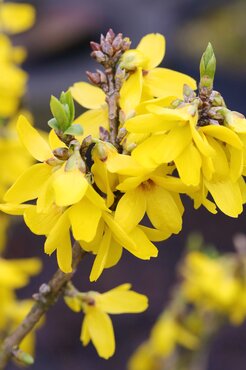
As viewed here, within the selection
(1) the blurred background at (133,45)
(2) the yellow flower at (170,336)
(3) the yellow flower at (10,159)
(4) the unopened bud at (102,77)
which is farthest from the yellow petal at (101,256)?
(1) the blurred background at (133,45)

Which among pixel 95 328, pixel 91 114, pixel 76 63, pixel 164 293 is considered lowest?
pixel 164 293

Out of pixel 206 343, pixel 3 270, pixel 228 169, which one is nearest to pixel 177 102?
pixel 228 169

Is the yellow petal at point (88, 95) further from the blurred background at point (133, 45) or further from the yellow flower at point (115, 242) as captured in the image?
the blurred background at point (133, 45)

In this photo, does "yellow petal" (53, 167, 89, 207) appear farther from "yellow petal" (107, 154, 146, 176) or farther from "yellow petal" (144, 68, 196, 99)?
"yellow petal" (144, 68, 196, 99)

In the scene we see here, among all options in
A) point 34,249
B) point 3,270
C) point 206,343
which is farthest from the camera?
point 34,249

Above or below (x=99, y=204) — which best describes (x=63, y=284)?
below

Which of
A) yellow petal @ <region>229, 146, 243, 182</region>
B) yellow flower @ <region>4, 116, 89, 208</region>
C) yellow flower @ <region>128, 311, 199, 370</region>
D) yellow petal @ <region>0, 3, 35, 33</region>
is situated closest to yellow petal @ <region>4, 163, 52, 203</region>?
yellow flower @ <region>4, 116, 89, 208</region>

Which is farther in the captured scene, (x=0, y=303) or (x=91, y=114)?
(x=0, y=303)

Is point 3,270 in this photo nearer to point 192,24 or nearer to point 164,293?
point 164,293
